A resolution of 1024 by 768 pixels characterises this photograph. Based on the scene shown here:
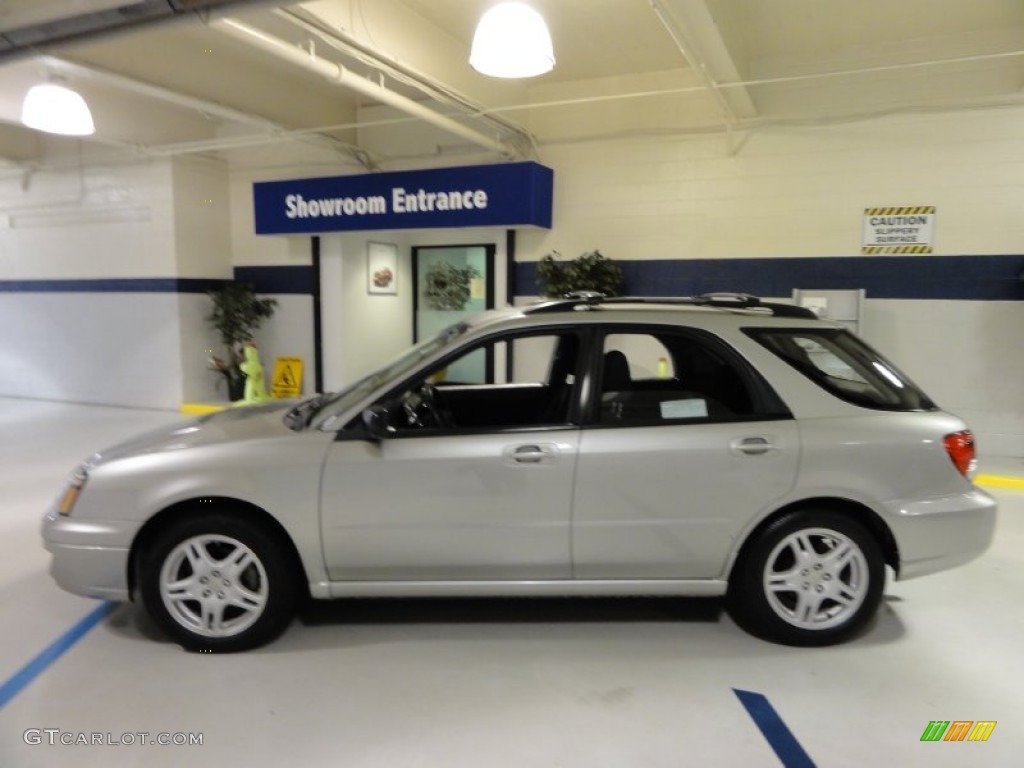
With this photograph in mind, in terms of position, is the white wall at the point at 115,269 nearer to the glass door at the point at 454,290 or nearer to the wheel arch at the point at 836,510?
the glass door at the point at 454,290

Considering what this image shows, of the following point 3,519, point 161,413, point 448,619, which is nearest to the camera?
point 448,619

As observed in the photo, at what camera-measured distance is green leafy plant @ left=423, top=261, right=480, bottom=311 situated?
9648 mm

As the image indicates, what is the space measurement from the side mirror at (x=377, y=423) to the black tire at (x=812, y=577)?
1.70 metres

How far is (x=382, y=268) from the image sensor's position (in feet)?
31.8

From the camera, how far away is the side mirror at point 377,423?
9.21 feet

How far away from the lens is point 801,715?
2553mm

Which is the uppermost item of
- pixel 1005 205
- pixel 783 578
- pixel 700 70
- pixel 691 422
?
pixel 700 70

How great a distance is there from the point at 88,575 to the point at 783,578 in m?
3.09

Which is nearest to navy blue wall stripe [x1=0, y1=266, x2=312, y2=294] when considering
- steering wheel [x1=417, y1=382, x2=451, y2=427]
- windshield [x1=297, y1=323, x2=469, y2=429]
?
steering wheel [x1=417, y1=382, x2=451, y2=427]

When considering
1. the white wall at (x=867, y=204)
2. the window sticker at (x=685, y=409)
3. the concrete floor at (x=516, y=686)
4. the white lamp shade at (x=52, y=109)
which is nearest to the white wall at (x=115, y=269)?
the white lamp shade at (x=52, y=109)

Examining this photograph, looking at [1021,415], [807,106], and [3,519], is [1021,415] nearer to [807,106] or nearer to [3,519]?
[807,106]

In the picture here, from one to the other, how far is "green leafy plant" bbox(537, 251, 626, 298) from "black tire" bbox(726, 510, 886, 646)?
4831mm

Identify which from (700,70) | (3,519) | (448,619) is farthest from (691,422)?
(3,519)

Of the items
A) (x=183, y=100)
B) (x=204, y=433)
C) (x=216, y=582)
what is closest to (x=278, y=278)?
(x=183, y=100)
